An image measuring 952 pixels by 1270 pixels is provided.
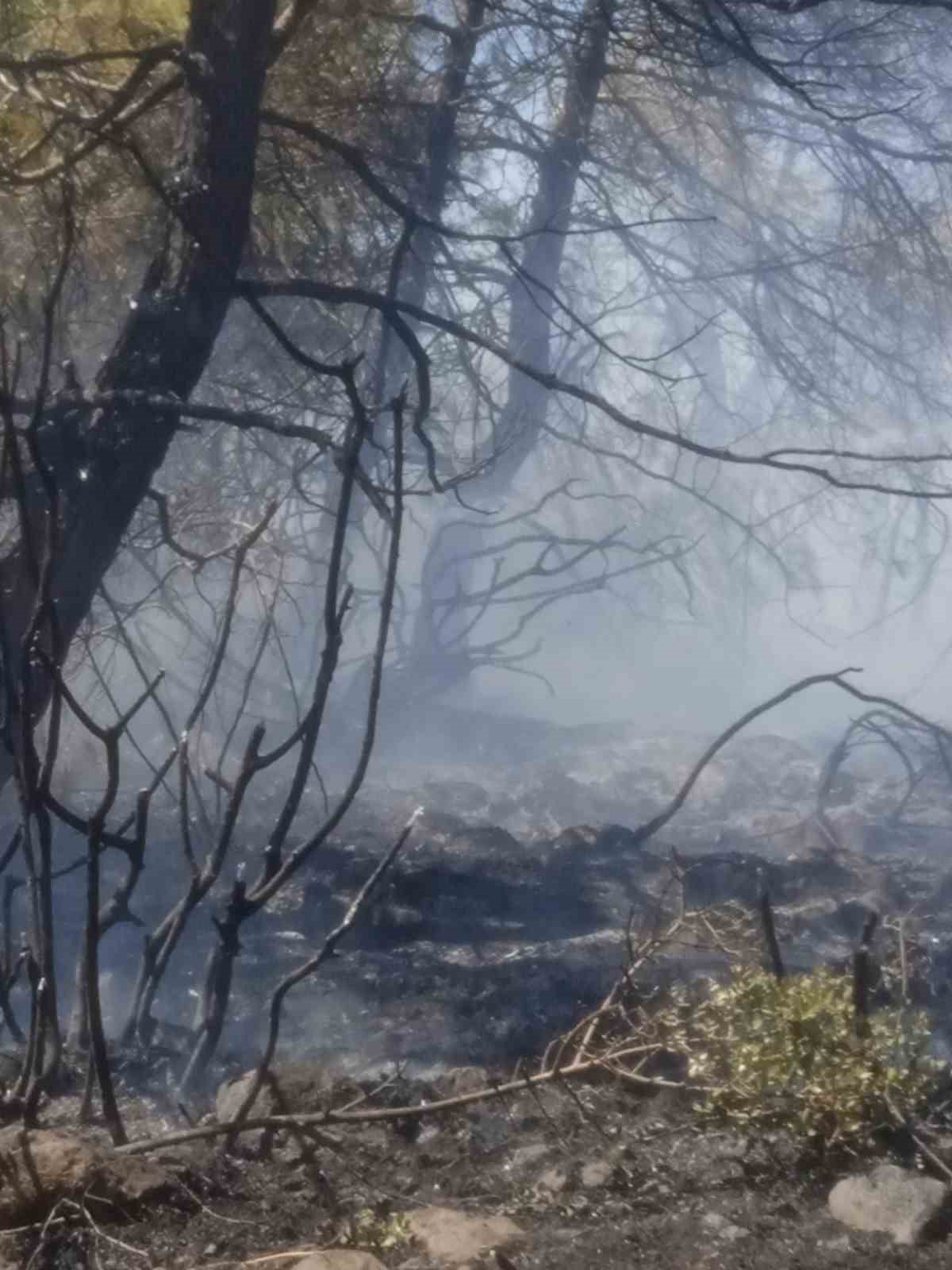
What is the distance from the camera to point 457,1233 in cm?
203

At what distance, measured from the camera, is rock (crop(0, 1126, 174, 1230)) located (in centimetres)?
198

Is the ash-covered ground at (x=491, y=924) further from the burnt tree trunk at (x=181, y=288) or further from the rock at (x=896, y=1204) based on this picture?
the burnt tree trunk at (x=181, y=288)

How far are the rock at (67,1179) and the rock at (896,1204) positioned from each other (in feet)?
3.87

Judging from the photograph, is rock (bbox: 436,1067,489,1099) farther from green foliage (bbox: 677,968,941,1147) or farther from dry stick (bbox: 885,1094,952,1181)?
dry stick (bbox: 885,1094,952,1181)

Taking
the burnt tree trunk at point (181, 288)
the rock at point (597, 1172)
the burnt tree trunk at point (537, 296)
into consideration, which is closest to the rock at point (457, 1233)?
the rock at point (597, 1172)

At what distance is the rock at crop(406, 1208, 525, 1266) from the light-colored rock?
14 centimetres

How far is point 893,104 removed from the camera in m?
8.05

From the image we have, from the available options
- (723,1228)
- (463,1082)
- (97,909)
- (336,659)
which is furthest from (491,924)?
(97,909)

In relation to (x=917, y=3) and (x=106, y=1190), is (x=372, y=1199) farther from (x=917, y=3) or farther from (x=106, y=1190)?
(x=917, y=3)

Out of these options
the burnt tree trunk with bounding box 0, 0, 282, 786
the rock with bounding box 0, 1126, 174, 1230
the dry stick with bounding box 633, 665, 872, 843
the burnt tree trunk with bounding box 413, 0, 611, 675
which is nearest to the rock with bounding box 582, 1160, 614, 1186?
the rock with bounding box 0, 1126, 174, 1230

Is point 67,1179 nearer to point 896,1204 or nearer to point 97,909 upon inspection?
point 97,909

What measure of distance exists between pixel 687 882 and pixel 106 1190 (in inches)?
148

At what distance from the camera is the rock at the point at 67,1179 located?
1978 millimetres

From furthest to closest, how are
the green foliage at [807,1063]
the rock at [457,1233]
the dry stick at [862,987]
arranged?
the dry stick at [862,987] → the green foliage at [807,1063] → the rock at [457,1233]
